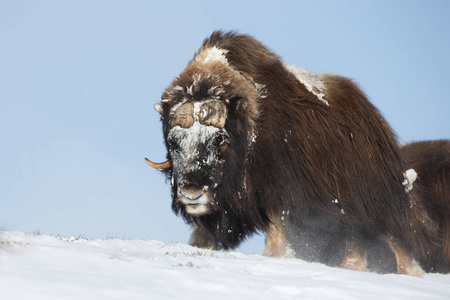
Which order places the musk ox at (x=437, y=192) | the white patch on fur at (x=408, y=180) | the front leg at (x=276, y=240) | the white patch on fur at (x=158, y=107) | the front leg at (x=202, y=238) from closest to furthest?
1. the front leg at (x=276, y=240)
2. the front leg at (x=202, y=238)
3. the white patch on fur at (x=158, y=107)
4. the white patch on fur at (x=408, y=180)
5. the musk ox at (x=437, y=192)

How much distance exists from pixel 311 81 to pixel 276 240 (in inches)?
63.8

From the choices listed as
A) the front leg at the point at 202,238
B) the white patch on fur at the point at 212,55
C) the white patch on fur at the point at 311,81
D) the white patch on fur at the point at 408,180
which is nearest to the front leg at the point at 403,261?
the white patch on fur at the point at 408,180

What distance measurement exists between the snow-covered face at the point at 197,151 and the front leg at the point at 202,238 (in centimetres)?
45

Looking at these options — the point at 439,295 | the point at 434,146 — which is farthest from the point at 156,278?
the point at 434,146

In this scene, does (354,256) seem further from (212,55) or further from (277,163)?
(212,55)

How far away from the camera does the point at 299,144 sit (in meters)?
5.72

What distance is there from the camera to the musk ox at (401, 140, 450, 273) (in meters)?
7.54

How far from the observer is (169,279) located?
3.16 metres

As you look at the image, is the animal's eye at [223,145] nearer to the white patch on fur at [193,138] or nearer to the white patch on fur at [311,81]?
the white patch on fur at [193,138]

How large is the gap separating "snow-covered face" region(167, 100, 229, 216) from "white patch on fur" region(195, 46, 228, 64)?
1.80 feet

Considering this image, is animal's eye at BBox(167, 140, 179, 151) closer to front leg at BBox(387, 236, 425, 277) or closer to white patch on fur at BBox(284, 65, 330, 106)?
white patch on fur at BBox(284, 65, 330, 106)

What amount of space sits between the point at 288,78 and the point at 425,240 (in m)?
2.21

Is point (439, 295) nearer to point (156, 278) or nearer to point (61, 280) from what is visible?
point (156, 278)

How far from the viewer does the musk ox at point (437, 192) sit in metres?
7.54
